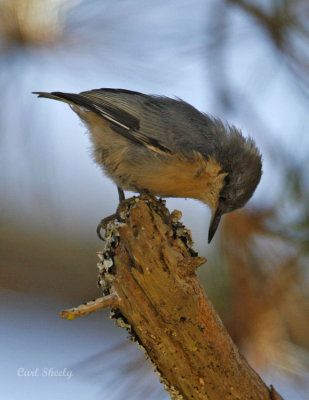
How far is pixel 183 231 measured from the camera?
6.15 feet

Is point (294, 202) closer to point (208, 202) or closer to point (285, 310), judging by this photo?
point (285, 310)

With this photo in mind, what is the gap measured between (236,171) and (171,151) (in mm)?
373

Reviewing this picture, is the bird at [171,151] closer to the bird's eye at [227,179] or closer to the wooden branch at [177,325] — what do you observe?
the bird's eye at [227,179]

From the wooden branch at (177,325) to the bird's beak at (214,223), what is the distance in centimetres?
55

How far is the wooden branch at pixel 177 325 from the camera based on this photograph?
1649 millimetres

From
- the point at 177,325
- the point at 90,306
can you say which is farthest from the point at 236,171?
the point at 90,306

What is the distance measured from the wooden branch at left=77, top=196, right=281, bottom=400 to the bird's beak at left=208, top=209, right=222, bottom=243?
547mm

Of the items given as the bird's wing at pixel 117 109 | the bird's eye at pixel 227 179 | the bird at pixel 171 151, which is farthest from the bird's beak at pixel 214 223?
the bird's wing at pixel 117 109

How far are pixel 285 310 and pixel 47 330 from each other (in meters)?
1.30

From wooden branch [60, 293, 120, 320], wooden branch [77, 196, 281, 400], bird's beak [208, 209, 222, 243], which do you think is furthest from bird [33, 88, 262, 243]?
wooden branch [60, 293, 120, 320]

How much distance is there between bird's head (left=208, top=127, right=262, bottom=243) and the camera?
7.94 feet

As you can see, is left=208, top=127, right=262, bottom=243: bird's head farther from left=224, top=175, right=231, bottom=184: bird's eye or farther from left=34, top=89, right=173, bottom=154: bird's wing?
left=34, top=89, right=173, bottom=154: bird's wing

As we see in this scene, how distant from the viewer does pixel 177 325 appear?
5.49 ft

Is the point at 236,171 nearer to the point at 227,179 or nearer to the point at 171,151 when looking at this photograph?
the point at 227,179
